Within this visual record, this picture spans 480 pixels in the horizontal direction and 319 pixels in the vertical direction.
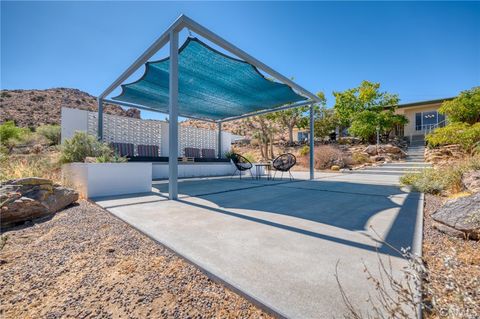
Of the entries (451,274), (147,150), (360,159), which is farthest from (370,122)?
(451,274)

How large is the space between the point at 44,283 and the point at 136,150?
8352mm

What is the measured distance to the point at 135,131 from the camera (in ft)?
30.6

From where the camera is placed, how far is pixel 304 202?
3.74 meters

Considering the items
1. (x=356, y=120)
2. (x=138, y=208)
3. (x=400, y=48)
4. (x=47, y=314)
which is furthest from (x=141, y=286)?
(x=356, y=120)

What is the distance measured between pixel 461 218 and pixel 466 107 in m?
14.5

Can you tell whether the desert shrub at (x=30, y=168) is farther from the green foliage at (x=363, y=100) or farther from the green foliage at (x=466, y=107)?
the green foliage at (x=466, y=107)

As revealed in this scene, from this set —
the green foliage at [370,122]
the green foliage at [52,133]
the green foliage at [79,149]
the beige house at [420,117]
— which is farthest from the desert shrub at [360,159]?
the green foliage at [52,133]

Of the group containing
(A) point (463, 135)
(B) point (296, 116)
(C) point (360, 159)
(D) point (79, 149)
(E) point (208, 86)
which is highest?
(B) point (296, 116)

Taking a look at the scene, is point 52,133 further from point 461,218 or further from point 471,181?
point 471,181

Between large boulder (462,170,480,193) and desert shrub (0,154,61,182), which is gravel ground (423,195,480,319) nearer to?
large boulder (462,170,480,193)

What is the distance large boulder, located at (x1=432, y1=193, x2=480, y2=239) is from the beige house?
57.7 ft

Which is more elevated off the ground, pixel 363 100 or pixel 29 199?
pixel 363 100

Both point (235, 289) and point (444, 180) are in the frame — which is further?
point (444, 180)

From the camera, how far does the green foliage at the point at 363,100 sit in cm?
1579
